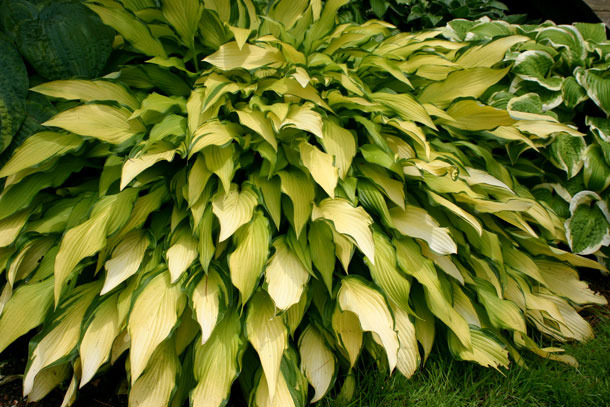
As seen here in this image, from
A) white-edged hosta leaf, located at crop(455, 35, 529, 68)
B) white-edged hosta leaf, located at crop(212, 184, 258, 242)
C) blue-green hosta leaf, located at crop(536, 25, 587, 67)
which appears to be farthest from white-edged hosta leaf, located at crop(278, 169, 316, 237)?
blue-green hosta leaf, located at crop(536, 25, 587, 67)

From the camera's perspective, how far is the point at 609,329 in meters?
2.01

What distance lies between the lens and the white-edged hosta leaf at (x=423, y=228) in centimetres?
164

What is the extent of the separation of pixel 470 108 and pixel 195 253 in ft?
3.91

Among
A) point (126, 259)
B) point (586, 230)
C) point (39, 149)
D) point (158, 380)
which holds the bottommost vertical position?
point (586, 230)

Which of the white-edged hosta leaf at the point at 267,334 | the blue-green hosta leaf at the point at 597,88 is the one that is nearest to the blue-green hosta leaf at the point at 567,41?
the blue-green hosta leaf at the point at 597,88

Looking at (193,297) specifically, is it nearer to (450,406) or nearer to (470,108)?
(450,406)

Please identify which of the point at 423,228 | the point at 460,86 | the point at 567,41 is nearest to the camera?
the point at 423,228

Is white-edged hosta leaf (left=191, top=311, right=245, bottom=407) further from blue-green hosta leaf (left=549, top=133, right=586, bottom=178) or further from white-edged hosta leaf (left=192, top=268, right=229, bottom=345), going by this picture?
blue-green hosta leaf (left=549, top=133, right=586, bottom=178)

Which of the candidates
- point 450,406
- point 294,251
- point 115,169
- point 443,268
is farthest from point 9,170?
point 450,406

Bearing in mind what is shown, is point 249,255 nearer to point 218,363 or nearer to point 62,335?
point 218,363

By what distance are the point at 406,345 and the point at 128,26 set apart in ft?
4.95

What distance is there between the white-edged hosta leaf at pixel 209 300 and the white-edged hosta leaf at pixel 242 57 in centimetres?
72

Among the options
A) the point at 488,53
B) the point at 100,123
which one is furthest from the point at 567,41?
the point at 100,123

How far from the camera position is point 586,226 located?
2.19 m
